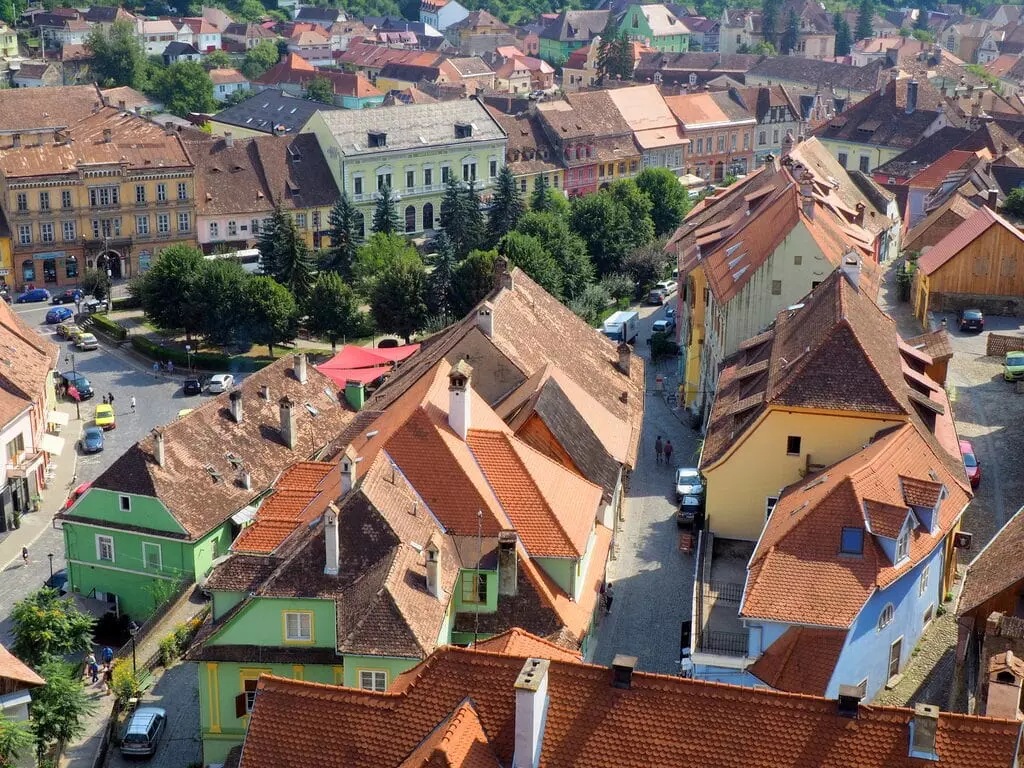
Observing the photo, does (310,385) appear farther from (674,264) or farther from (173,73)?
(173,73)

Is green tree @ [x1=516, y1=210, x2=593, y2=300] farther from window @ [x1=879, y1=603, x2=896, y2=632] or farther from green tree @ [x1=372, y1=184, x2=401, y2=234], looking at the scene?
window @ [x1=879, y1=603, x2=896, y2=632]

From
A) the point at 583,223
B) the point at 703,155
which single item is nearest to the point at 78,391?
the point at 583,223

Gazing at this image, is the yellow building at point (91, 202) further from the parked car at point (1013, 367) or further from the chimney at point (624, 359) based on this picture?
the parked car at point (1013, 367)

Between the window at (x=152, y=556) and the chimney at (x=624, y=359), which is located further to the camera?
the chimney at (x=624, y=359)

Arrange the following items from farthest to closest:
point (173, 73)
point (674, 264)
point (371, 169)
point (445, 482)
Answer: point (173, 73) < point (371, 169) < point (674, 264) < point (445, 482)

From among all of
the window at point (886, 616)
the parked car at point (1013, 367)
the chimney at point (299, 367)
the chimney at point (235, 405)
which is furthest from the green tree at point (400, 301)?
the window at point (886, 616)

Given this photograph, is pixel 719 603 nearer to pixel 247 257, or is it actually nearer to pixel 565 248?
pixel 565 248
